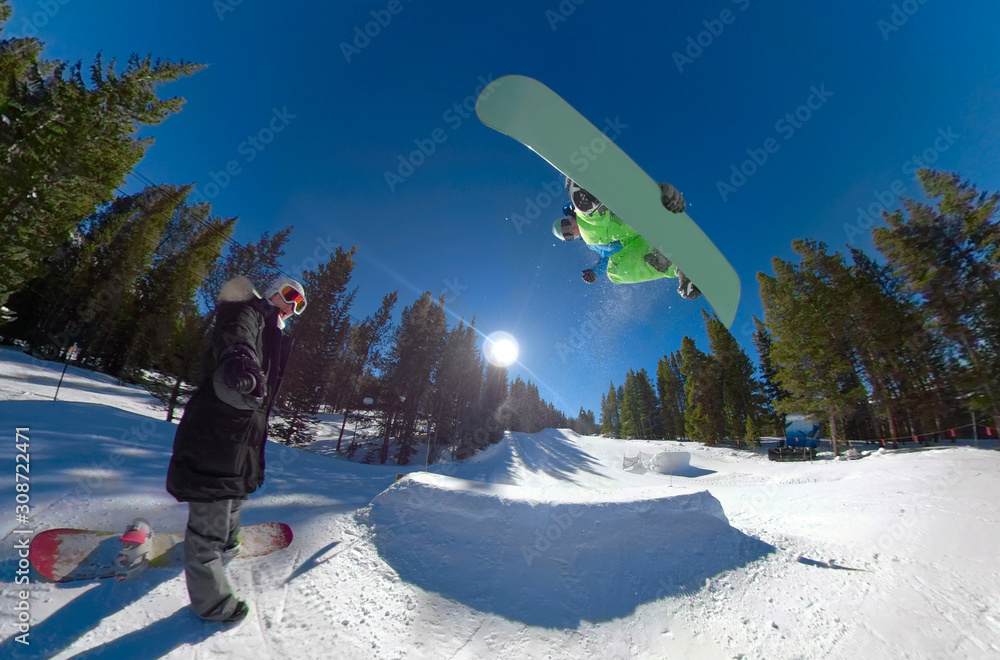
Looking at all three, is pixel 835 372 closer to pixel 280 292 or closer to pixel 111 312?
pixel 280 292

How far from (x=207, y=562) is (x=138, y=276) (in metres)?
24.8

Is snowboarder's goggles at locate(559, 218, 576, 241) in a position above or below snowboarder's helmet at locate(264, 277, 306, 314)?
above

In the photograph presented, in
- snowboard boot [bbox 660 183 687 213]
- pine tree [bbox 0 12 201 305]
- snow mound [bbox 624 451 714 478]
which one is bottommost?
snow mound [bbox 624 451 714 478]

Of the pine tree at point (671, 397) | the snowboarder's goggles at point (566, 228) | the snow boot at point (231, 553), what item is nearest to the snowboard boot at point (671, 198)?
the snowboarder's goggles at point (566, 228)

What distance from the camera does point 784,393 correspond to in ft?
88.5

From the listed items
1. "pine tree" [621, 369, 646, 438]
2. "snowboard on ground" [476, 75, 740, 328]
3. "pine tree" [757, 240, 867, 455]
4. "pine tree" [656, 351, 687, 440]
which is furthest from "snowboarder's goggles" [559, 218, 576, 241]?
"pine tree" [621, 369, 646, 438]

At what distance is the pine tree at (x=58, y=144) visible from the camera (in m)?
8.85

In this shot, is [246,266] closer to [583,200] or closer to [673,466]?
[583,200]

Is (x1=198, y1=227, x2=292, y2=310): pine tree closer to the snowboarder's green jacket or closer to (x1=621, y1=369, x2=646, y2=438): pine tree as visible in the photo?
the snowboarder's green jacket

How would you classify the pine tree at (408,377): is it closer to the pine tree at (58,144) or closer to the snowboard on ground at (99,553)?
the pine tree at (58,144)

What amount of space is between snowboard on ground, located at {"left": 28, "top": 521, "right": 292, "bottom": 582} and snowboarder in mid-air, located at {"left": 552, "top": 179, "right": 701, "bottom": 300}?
5.47 metres

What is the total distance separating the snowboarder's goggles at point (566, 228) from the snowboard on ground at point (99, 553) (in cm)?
550

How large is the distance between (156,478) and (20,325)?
26.6m

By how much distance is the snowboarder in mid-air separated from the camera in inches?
181
